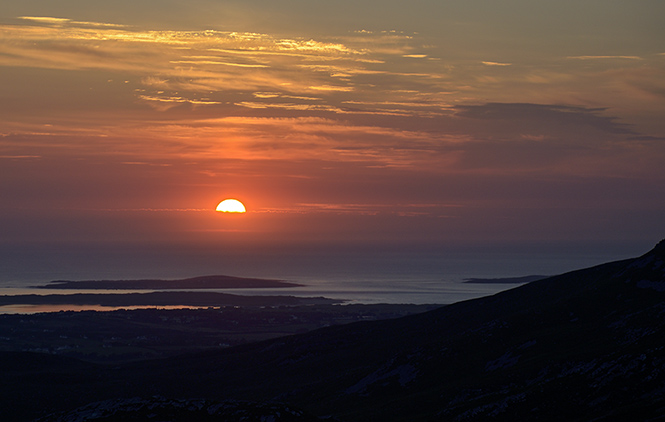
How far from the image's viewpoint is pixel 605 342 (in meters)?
76.2

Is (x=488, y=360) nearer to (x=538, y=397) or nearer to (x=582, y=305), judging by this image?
(x=582, y=305)

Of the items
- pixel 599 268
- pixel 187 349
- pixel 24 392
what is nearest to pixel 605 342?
pixel 599 268

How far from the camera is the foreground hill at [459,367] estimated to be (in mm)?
58312

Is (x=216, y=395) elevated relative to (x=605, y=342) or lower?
lower

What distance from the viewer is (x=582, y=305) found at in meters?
93.4

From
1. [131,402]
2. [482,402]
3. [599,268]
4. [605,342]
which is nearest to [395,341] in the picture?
[599,268]

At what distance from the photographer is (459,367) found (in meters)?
86.2

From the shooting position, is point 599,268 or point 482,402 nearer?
point 482,402

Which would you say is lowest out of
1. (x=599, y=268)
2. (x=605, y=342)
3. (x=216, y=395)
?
(x=216, y=395)

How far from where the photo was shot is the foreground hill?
5831 centimetres

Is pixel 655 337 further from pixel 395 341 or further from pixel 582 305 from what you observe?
pixel 395 341

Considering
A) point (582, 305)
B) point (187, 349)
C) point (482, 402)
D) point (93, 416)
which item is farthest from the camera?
point (187, 349)

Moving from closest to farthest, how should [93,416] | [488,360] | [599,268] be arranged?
1. [93,416]
2. [488,360]
3. [599,268]

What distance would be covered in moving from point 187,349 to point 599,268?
11011 cm
